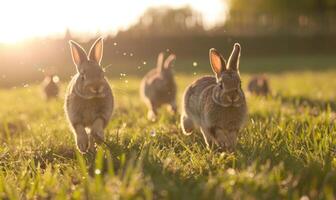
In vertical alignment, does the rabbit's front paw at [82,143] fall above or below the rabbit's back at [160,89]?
above

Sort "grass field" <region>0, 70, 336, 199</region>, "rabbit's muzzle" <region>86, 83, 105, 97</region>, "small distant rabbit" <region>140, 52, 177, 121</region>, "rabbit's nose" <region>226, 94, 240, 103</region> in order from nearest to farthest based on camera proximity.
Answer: "grass field" <region>0, 70, 336, 199</region> < "rabbit's nose" <region>226, 94, 240, 103</region> < "rabbit's muzzle" <region>86, 83, 105, 97</region> < "small distant rabbit" <region>140, 52, 177, 121</region>

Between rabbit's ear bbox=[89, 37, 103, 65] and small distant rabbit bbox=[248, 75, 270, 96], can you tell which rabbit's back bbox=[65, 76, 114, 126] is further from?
small distant rabbit bbox=[248, 75, 270, 96]

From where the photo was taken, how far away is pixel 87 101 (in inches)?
217

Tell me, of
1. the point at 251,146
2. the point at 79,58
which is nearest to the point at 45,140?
the point at 79,58

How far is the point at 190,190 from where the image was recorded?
386 cm

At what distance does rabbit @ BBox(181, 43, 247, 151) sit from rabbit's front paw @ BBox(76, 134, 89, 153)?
1152 millimetres

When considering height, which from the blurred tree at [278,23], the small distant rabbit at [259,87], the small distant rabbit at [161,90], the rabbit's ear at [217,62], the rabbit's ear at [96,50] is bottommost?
the blurred tree at [278,23]

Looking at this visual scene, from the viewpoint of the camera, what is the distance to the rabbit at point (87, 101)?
17.4ft

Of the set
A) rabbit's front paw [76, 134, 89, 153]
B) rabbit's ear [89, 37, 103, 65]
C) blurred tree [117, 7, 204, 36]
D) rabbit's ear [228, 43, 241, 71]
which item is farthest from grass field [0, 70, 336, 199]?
blurred tree [117, 7, 204, 36]

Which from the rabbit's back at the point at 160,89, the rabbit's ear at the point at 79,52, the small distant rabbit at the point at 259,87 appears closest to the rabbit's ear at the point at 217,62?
the rabbit's ear at the point at 79,52

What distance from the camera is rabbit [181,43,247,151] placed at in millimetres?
5043

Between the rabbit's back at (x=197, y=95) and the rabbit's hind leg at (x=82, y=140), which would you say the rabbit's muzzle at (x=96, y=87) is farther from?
the rabbit's back at (x=197, y=95)

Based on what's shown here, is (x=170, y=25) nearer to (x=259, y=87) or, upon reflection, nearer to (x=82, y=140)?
(x=259, y=87)

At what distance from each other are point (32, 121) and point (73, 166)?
4.25m
